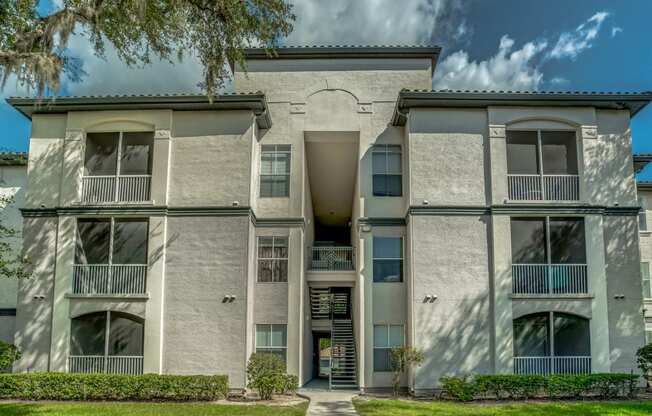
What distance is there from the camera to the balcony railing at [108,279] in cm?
1802

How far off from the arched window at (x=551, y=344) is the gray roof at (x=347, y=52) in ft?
33.1

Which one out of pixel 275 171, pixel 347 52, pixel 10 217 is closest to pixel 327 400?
pixel 275 171

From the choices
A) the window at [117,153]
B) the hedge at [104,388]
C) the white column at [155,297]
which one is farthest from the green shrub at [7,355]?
the window at [117,153]

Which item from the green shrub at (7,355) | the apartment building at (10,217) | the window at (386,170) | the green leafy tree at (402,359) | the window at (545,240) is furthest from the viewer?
the apartment building at (10,217)

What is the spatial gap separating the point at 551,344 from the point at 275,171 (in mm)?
10451

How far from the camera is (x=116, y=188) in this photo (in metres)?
18.5

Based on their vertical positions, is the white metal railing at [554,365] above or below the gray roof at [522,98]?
below

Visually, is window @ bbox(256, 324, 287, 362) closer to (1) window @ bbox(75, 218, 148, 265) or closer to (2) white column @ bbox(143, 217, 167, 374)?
(2) white column @ bbox(143, 217, 167, 374)

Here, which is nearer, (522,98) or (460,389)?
(460,389)

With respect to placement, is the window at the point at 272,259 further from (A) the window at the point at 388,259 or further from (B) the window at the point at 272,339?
(A) the window at the point at 388,259

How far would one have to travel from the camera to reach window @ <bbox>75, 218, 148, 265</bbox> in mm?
18672

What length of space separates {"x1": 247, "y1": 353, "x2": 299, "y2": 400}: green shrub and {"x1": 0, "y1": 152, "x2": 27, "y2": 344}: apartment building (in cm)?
932

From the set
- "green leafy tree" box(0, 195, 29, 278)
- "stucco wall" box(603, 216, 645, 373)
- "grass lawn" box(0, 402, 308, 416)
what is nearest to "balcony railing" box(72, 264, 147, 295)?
"green leafy tree" box(0, 195, 29, 278)

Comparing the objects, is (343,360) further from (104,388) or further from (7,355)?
→ (7,355)
